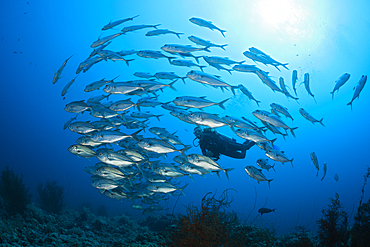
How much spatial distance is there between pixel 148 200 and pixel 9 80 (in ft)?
213

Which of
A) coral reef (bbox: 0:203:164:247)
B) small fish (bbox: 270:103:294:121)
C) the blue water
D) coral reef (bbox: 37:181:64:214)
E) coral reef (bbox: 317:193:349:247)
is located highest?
the blue water

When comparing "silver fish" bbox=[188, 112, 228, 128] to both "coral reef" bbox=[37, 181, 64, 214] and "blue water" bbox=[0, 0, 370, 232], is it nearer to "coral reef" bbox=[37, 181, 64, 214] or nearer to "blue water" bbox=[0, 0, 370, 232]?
"blue water" bbox=[0, 0, 370, 232]

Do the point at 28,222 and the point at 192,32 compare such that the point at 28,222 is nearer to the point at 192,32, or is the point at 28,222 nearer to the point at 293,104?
the point at 192,32

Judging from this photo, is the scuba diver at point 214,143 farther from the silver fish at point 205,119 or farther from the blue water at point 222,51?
the silver fish at point 205,119

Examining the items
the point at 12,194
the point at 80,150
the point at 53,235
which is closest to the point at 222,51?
the point at 80,150

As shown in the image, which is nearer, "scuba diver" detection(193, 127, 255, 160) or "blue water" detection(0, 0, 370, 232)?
"scuba diver" detection(193, 127, 255, 160)

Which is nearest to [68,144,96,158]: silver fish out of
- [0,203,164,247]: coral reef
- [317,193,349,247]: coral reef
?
[0,203,164,247]: coral reef

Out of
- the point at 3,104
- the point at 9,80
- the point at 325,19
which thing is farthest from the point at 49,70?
the point at 325,19

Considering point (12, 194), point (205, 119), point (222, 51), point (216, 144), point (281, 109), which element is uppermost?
point (222, 51)

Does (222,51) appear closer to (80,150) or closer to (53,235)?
(80,150)

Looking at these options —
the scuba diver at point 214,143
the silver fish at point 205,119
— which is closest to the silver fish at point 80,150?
the silver fish at point 205,119

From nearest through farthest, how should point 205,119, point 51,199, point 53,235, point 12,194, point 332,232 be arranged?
point 205,119, point 332,232, point 53,235, point 12,194, point 51,199

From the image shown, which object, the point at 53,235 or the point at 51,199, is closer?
the point at 53,235

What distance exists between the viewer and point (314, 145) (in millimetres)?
60281
